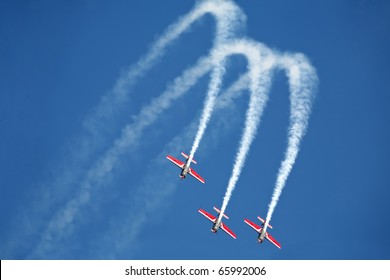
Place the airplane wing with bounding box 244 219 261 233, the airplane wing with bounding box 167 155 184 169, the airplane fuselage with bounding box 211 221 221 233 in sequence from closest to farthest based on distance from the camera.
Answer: the airplane wing with bounding box 167 155 184 169, the airplane fuselage with bounding box 211 221 221 233, the airplane wing with bounding box 244 219 261 233

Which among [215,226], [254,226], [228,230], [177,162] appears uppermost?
[177,162]

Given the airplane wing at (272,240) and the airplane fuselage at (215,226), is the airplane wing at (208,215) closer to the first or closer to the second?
the airplane fuselage at (215,226)

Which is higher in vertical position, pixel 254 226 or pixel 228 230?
pixel 254 226

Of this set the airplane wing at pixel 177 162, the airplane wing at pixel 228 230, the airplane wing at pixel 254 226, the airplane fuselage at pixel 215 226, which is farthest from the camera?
the airplane wing at pixel 228 230

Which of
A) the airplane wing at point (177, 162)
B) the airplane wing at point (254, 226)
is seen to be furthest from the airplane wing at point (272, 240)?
the airplane wing at point (177, 162)

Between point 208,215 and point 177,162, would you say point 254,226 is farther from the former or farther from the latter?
point 177,162

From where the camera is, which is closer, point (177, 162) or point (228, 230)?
point (177, 162)

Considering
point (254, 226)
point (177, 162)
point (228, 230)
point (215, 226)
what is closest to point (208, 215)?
point (215, 226)

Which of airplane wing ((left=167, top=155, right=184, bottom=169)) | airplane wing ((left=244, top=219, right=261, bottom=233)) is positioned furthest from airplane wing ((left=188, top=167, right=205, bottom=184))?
airplane wing ((left=244, top=219, right=261, bottom=233))

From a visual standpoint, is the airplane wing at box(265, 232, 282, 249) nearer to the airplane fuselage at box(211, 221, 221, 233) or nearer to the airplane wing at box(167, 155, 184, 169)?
the airplane fuselage at box(211, 221, 221, 233)
